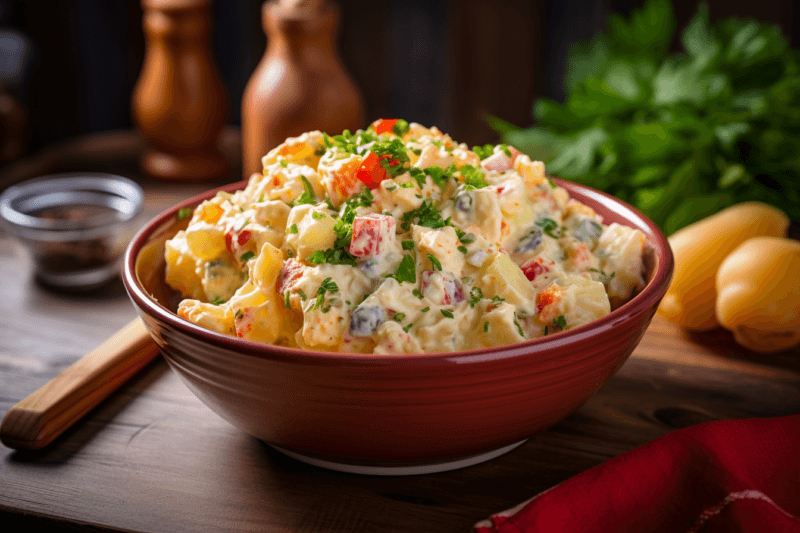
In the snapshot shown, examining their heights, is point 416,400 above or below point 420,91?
above

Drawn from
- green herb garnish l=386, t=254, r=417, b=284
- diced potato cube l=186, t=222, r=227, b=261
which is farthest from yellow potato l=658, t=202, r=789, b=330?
diced potato cube l=186, t=222, r=227, b=261

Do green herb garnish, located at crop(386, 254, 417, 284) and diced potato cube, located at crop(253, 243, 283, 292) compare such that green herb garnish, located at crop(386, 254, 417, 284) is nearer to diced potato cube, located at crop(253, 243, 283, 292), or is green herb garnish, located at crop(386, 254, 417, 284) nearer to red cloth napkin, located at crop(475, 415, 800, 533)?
diced potato cube, located at crop(253, 243, 283, 292)

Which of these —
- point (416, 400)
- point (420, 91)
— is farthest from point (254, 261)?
point (420, 91)

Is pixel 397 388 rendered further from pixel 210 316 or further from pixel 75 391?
pixel 75 391

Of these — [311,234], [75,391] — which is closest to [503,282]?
[311,234]

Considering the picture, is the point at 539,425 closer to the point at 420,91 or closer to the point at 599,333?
the point at 599,333

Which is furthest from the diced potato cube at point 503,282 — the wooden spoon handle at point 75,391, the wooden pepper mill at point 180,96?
the wooden pepper mill at point 180,96
